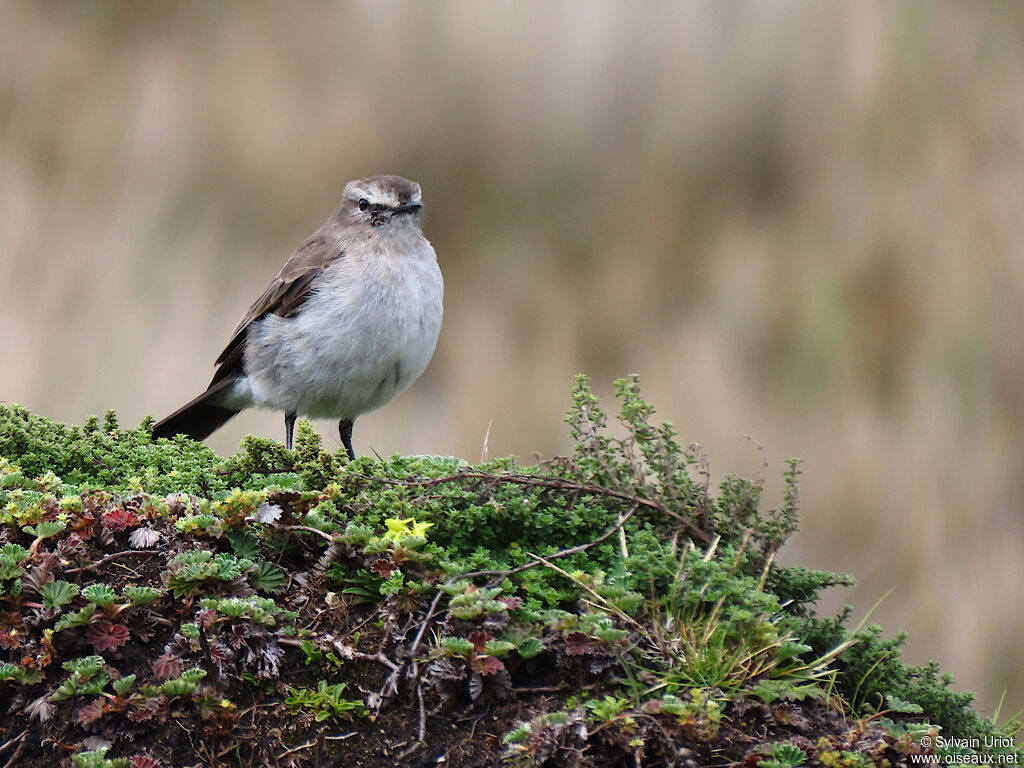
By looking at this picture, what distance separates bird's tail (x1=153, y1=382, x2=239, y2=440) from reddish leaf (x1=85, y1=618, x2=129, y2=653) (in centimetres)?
290

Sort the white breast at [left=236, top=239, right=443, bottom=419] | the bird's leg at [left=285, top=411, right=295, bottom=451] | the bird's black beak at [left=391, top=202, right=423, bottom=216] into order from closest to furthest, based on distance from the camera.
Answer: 1. the white breast at [left=236, top=239, right=443, bottom=419]
2. the bird's black beak at [left=391, top=202, right=423, bottom=216]
3. the bird's leg at [left=285, top=411, right=295, bottom=451]

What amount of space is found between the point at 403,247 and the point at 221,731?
118 inches

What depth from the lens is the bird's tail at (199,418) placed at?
535 centimetres

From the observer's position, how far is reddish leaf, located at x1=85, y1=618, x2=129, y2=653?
2484mm

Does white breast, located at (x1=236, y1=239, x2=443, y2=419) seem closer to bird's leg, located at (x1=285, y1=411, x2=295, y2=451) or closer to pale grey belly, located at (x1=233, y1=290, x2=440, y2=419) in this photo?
pale grey belly, located at (x1=233, y1=290, x2=440, y2=419)

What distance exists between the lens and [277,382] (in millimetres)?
5043

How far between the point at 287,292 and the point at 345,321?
0.52 m

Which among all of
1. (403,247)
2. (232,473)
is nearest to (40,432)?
(232,473)

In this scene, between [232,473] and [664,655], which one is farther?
[232,473]

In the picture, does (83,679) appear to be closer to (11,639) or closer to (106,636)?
(106,636)

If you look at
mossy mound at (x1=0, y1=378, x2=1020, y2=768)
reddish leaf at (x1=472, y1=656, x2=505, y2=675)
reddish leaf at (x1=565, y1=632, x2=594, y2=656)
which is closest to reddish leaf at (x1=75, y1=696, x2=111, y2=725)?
mossy mound at (x1=0, y1=378, x2=1020, y2=768)

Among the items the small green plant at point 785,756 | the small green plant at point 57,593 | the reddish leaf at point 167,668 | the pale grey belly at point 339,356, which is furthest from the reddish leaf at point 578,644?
the pale grey belly at point 339,356

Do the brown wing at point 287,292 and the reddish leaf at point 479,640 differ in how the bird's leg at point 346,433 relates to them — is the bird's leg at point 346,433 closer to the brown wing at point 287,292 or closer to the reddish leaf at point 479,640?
the brown wing at point 287,292

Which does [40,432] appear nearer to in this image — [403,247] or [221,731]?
[403,247]
